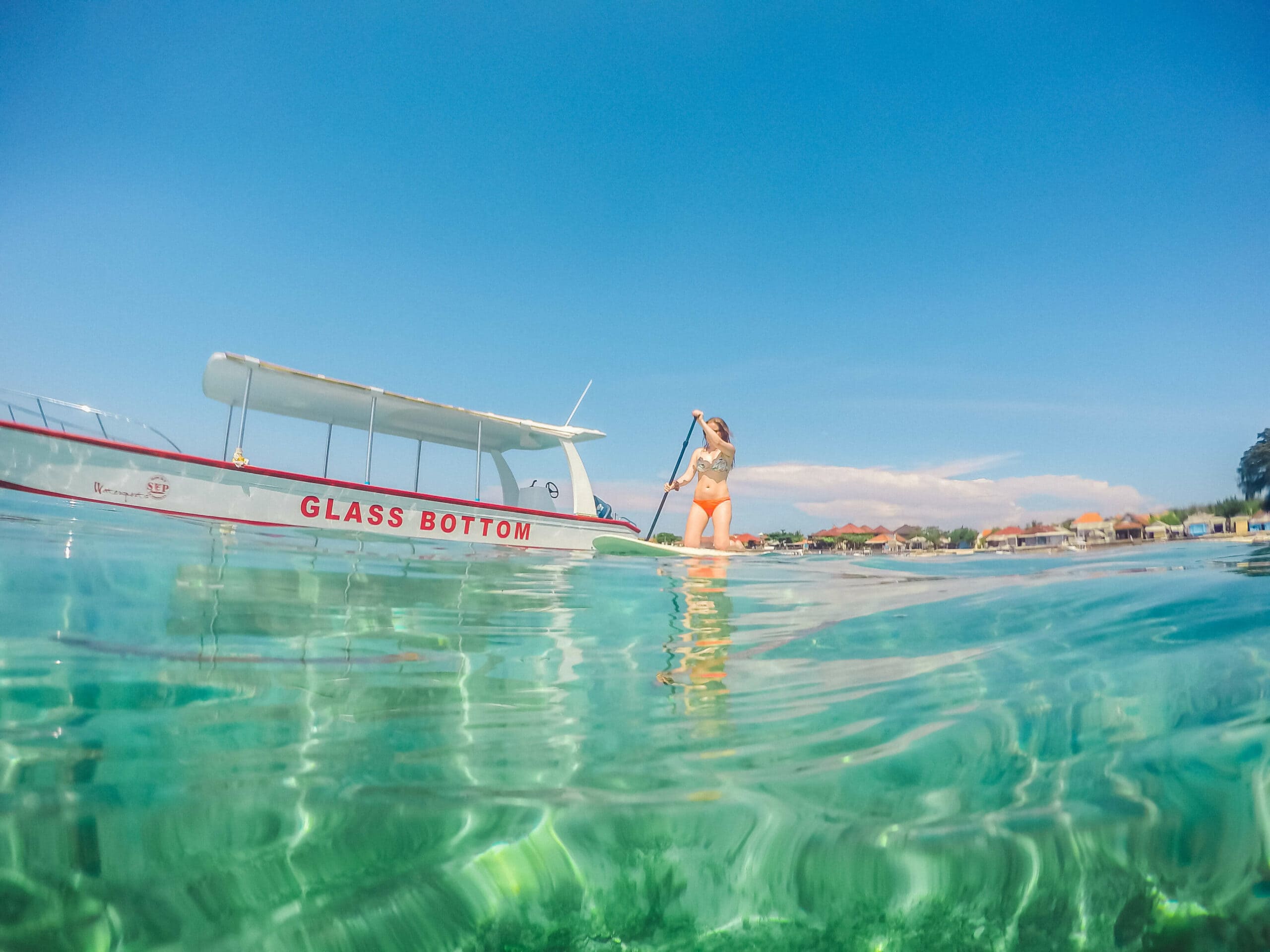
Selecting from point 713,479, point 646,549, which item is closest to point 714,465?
point 713,479

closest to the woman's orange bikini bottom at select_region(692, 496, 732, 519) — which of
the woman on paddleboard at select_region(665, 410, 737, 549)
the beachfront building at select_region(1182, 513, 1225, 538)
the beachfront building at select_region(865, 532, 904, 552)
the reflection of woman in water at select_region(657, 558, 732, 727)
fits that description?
the woman on paddleboard at select_region(665, 410, 737, 549)

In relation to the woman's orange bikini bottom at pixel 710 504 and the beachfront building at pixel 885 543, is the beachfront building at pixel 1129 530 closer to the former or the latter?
the beachfront building at pixel 885 543

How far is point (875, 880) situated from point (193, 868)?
7.50ft

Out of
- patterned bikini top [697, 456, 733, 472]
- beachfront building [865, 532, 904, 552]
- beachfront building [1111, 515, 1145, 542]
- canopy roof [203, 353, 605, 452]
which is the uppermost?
canopy roof [203, 353, 605, 452]

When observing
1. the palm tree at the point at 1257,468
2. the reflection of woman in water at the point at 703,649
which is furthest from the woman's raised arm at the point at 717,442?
the palm tree at the point at 1257,468

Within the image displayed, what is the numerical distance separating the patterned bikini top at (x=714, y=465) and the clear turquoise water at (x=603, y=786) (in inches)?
203

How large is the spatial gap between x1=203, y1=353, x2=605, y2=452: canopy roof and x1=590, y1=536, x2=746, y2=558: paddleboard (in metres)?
2.80

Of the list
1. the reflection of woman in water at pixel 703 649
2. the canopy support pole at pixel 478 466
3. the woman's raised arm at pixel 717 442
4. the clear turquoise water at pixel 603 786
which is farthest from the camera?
the canopy support pole at pixel 478 466

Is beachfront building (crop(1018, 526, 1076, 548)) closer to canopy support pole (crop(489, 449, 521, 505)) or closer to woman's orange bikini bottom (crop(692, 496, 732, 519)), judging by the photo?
woman's orange bikini bottom (crop(692, 496, 732, 519))

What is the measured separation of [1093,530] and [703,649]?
8.26 m

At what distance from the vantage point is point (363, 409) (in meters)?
12.0

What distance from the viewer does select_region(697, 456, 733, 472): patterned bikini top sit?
9.13 meters

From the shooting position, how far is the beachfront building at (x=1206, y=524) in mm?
8156

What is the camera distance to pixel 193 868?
2.04 m
